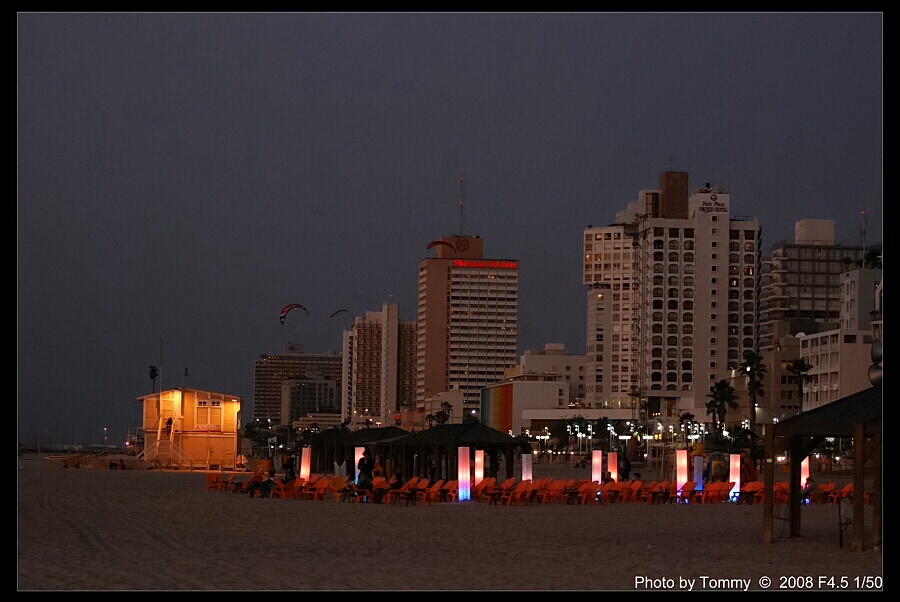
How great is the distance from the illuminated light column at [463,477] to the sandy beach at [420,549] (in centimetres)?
242

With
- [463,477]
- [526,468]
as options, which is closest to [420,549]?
[463,477]

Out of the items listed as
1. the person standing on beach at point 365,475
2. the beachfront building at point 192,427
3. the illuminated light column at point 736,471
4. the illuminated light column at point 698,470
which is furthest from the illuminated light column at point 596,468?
the beachfront building at point 192,427

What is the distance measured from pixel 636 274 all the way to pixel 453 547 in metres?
133

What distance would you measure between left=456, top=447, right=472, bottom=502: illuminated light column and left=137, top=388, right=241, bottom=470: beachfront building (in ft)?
97.5

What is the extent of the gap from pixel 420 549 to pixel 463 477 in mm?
12994

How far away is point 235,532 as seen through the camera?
20.5 m

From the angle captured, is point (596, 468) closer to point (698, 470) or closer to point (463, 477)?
point (698, 470)

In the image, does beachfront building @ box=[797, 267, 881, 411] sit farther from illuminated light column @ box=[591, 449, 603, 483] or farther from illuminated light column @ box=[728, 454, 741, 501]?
illuminated light column @ box=[728, 454, 741, 501]

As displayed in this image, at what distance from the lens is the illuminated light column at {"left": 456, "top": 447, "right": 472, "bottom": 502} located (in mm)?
30672

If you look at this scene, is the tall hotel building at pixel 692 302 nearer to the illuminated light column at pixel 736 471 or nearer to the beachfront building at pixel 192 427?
the beachfront building at pixel 192 427

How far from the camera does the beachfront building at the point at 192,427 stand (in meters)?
58.8

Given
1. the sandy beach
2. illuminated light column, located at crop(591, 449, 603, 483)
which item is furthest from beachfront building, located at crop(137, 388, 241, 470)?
the sandy beach
